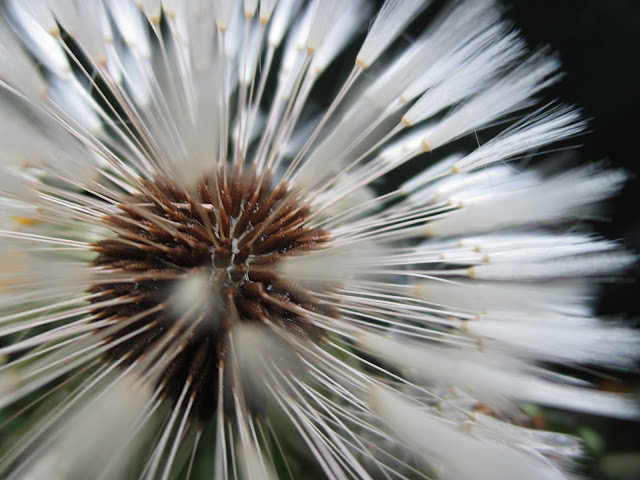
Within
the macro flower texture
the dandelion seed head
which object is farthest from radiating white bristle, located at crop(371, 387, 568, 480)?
the dandelion seed head

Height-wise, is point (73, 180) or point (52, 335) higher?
point (73, 180)

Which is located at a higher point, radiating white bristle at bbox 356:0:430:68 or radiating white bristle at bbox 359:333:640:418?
radiating white bristle at bbox 356:0:430:68

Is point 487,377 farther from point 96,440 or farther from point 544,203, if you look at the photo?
point 96,440

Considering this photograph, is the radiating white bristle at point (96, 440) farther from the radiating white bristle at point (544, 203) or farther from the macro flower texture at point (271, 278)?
the radiating white bristle at point (544, 203)

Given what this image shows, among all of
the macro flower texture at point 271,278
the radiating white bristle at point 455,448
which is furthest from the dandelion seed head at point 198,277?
the radiating white bristle at point 455,448

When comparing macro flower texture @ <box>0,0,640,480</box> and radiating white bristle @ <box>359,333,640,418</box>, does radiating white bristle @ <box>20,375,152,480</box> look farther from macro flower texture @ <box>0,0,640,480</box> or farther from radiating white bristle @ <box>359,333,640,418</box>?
radiating white bristle @ <box>359,333,640,418</box>

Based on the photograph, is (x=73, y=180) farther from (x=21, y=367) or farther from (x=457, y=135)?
(x=457, y=135)

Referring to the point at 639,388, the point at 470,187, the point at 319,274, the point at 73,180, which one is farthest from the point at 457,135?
the point at 639,388

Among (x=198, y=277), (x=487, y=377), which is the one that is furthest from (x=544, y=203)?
(x=198, y=277)
